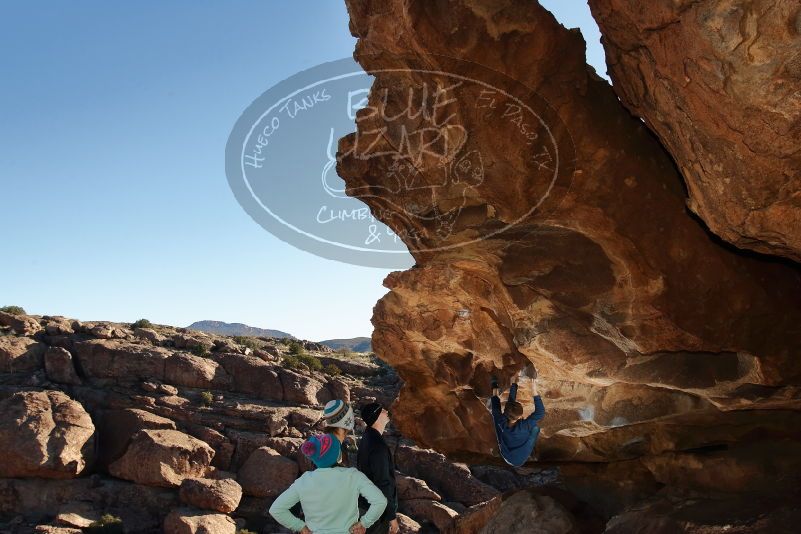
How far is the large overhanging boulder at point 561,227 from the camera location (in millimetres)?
6355

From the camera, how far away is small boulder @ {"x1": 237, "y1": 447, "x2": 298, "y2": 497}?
78.0ft

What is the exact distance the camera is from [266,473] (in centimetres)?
2417

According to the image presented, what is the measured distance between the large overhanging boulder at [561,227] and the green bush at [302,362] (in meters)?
25.0

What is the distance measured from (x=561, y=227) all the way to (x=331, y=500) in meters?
4.37

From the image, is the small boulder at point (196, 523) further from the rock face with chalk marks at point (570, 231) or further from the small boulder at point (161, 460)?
the rock face with chalk marks at point (570, 231)

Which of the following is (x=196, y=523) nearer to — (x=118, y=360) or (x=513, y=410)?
(x=118, y=360)

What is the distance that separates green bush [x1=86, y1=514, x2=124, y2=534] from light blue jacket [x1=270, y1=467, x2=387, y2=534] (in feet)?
66.2

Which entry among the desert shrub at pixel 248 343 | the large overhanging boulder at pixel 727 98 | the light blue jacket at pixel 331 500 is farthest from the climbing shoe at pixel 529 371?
the desert shrub at pixel 248 343

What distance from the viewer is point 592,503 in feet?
35.1

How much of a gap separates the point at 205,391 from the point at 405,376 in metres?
20.0

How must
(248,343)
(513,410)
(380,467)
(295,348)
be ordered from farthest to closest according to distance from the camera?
(295,348) < (248,343) < (513,410) < (380,467)

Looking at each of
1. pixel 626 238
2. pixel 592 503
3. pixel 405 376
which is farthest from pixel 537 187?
pixel 592 503

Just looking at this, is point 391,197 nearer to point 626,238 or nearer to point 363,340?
point 626,238

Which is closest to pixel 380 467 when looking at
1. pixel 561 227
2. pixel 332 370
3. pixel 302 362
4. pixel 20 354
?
pixel 561 227
